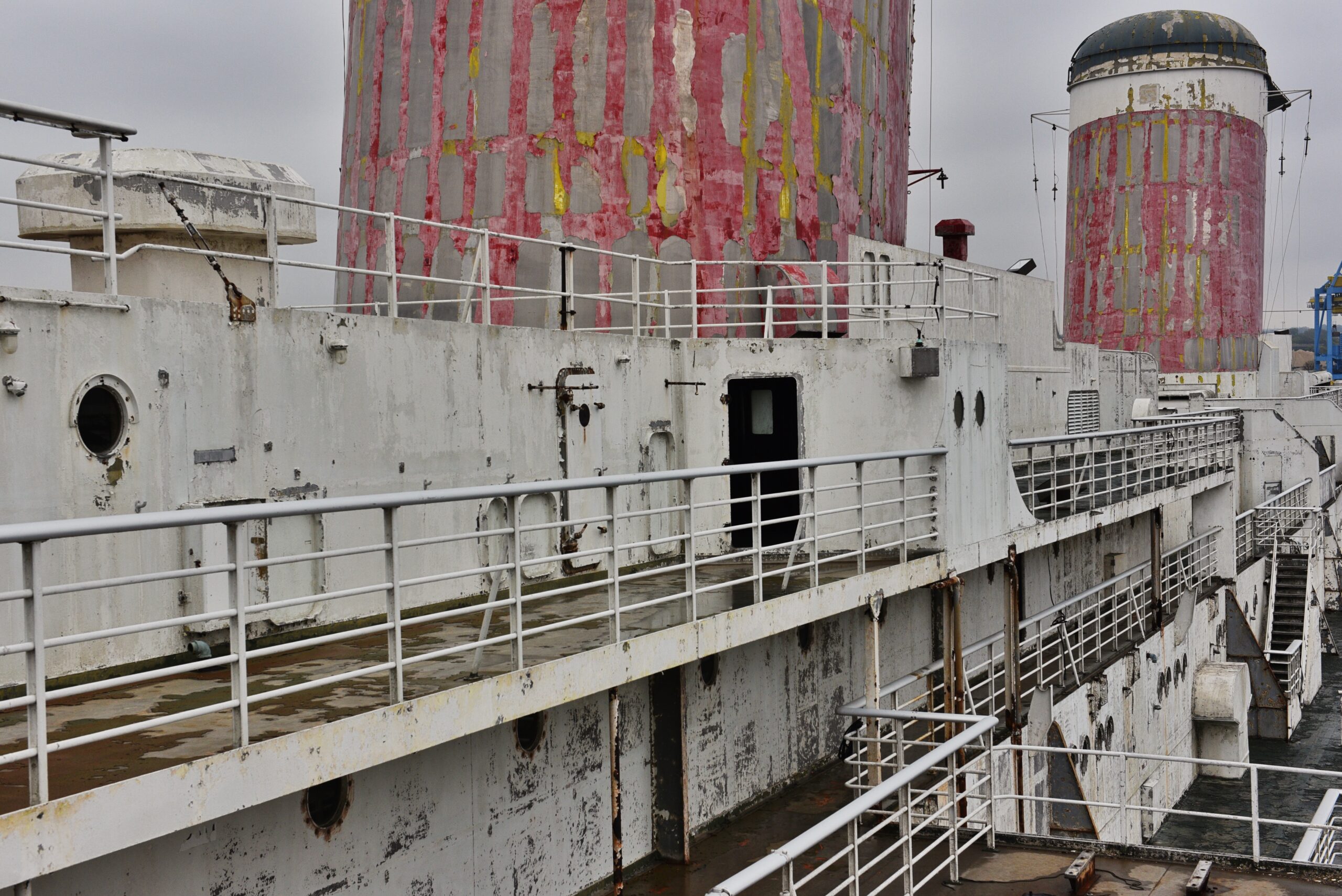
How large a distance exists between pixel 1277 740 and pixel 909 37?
601 inches

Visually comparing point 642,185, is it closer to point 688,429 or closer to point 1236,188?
point 688,429

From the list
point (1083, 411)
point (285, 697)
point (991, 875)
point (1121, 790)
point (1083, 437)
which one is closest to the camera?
point (285, 697)

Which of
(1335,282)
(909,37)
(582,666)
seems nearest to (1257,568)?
(909,37)

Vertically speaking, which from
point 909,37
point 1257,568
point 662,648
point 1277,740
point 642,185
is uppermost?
point 909,37

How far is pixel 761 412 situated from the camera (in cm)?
1431

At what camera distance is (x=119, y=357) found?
7.57 m

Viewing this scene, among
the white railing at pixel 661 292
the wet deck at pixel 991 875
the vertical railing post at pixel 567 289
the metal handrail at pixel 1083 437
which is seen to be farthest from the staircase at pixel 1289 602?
the vertical railing post at pixel 567 289

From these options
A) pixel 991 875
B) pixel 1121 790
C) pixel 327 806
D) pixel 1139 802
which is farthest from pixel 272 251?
pixel 1139 802

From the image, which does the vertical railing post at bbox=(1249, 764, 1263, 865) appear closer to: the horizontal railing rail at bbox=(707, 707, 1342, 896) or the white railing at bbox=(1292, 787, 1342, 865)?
the horizontal railing rail at bbox=(707, 707, 1342, 896)

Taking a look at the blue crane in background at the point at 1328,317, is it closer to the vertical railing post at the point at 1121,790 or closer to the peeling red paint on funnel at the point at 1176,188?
the peeling red paint on funnel at the point at 1176,188

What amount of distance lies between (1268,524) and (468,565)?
992 inches

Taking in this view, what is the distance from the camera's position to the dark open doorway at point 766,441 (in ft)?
46.4

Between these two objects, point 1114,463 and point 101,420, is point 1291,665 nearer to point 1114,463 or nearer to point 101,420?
point 1114,463

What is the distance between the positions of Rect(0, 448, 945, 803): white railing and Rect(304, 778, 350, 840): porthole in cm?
67
